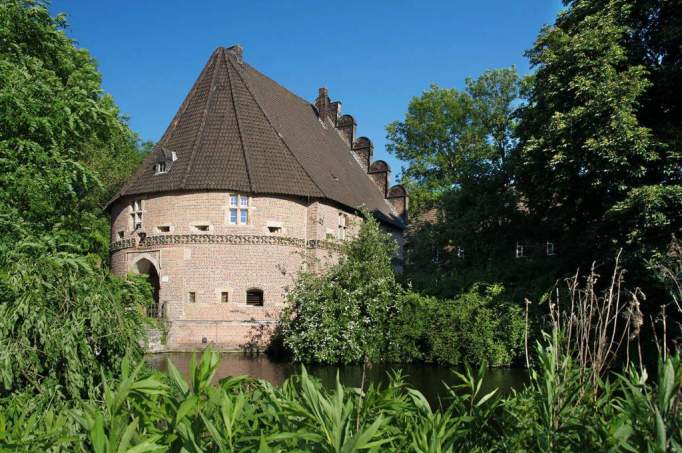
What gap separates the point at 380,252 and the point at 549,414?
58.0 ft

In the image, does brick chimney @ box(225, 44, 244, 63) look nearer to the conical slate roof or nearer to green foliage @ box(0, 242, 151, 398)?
the conical slate roof

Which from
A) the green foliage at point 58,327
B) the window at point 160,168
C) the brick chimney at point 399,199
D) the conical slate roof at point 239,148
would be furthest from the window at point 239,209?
the green foliage at point 58,327

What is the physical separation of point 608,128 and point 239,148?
16.0m

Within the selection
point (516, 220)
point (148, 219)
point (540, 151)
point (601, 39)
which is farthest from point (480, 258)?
point (148, 219)

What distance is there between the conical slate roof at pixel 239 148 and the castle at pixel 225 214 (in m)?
0.05

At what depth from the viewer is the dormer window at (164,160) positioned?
87.5 feet

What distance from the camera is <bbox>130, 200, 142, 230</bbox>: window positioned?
88.3ft

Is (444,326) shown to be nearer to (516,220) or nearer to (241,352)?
(516,220)

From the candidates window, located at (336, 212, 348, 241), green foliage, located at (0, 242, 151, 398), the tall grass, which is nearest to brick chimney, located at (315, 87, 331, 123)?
window, located at (336, 212, 348, 241)

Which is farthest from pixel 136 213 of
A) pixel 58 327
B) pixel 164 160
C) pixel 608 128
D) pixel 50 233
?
pixel 58 327

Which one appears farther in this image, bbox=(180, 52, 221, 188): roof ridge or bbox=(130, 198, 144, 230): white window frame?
bbox=(130, 198, 144, 230): white window frame

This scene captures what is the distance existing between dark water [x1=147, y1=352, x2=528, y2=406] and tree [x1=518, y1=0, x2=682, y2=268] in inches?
161

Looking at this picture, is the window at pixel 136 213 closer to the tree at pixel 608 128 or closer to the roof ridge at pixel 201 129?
the roof ridge at pixel 201 129

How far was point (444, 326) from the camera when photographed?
20438 mm
